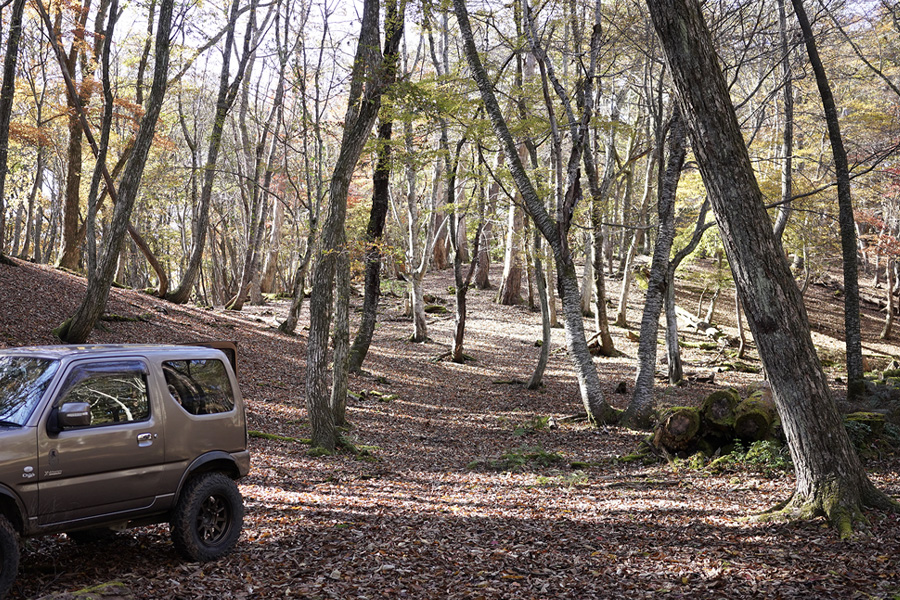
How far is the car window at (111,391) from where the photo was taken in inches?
187

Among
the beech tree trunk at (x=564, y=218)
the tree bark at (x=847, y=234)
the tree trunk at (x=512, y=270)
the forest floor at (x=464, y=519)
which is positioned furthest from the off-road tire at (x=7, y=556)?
the tree trunk at (x=512, y=270)

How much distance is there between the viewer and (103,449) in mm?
4793

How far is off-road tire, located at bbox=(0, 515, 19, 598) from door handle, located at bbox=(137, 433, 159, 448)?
104cm

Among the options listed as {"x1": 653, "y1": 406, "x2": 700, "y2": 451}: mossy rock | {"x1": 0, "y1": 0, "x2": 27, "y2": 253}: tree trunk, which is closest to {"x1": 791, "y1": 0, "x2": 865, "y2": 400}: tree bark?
{"x1": 653, "y1": 406, "x2": 700, "y2": 451}: mossy rock

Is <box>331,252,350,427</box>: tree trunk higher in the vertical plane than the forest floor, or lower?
higher

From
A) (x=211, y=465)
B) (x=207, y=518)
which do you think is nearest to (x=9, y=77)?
(x=211, y=465)

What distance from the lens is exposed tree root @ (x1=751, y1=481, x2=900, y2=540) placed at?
6.02 metres

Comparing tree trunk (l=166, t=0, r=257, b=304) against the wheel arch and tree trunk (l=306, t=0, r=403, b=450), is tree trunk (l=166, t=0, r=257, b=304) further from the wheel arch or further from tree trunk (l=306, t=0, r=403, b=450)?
the wheel arch

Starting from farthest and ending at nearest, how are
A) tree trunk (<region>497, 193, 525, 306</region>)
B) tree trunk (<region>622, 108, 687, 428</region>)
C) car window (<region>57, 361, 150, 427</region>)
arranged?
tree trunk (<region>497, 193, 525, 306</region>)
tree trunk (<region>622, 108, 687, 428</region>)
car window (<region>57, 361, 150, 427</region>)

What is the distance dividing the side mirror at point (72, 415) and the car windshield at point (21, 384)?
0.20 metres

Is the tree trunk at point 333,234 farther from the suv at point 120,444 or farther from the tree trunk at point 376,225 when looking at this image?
the suv at point 120,444

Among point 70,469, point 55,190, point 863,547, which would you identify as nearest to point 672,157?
point 863,547

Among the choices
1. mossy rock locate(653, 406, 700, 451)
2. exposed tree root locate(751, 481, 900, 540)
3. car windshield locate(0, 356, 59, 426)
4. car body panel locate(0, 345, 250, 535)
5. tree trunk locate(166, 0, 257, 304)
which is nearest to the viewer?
car body panel locate(0, 345, 250, 535)

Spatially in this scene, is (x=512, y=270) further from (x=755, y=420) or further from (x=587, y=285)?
(x=755, y=420)
